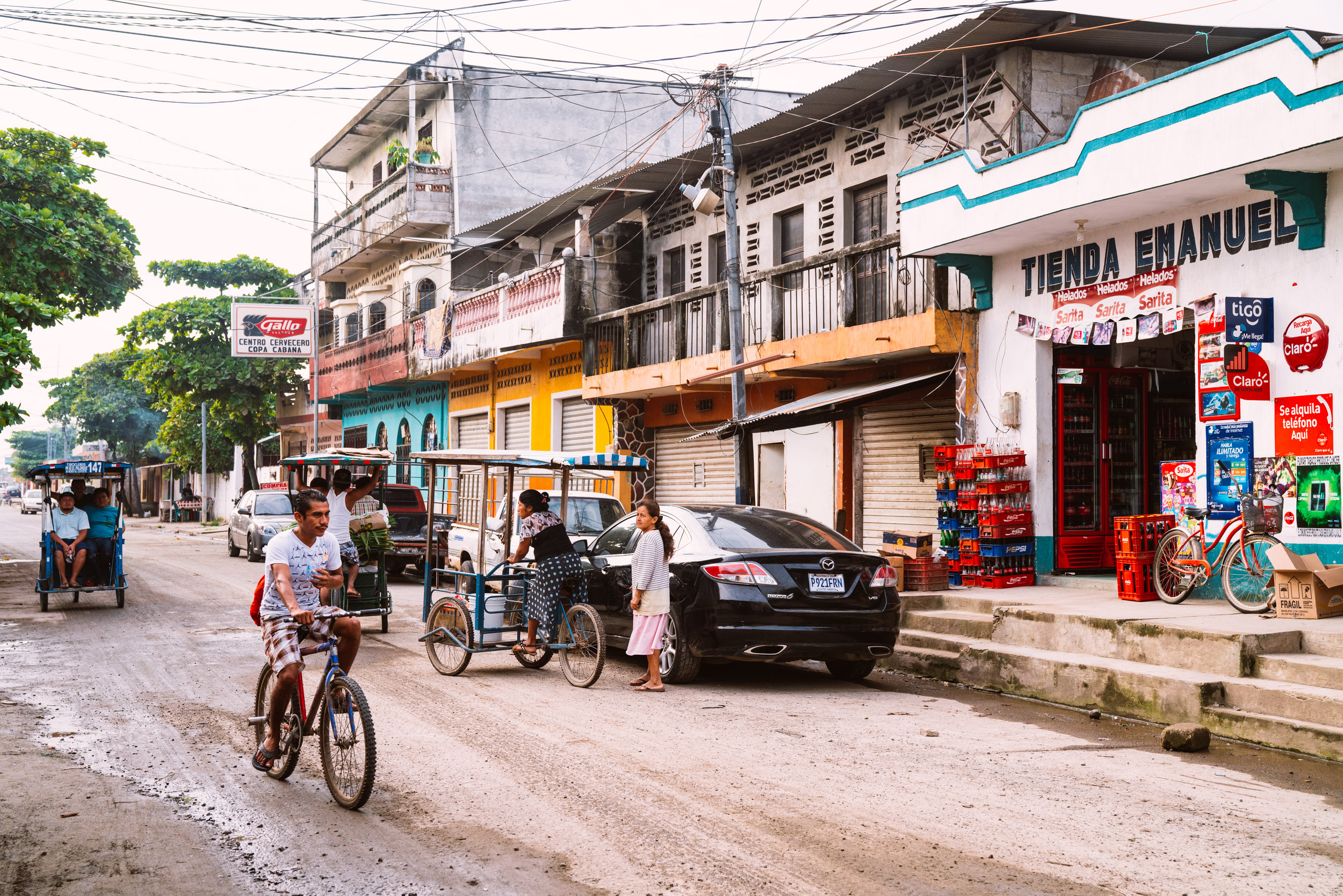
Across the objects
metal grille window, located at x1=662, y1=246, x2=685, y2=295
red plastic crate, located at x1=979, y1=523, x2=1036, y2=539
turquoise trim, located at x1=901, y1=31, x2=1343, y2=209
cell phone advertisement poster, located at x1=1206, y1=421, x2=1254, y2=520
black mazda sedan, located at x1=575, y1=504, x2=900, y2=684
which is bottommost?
black mazda sedan, located at x1=575, y1=504, x2=900, y2=684

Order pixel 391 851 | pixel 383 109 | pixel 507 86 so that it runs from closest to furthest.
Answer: pixel 391 851, pixel 507 86, pixel 383 109

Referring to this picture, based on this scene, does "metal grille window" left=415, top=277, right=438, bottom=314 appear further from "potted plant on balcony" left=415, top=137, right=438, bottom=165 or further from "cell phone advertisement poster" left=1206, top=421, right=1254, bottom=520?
"cell phone advertisement poster" left=1206, top=421, right=1254, bottom=520

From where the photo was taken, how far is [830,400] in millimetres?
15188

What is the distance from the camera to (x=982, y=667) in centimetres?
1061

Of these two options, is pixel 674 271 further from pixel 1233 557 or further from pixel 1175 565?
pixel 1233 557

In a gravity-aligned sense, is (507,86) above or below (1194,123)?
above

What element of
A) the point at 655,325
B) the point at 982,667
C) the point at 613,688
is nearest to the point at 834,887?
the point at 613,688

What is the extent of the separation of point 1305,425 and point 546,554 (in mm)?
6721

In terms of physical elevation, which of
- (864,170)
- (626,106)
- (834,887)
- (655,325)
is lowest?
(834,887)

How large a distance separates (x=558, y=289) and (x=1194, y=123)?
14.6m

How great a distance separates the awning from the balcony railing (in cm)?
89

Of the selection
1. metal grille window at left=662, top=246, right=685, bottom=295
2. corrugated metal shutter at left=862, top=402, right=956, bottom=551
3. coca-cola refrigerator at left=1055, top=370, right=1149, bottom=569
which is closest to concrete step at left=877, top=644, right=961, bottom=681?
coca-cola refrigerator at left=1055, top=370, right=1149, bottom=569

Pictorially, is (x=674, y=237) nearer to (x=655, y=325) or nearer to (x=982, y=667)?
(x=655, y=325)

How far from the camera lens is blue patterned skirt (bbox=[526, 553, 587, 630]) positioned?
33.4 ft
